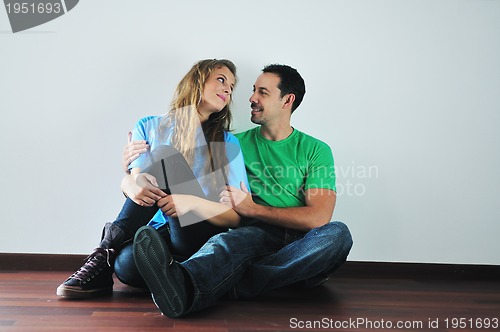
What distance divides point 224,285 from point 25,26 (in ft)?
5.75

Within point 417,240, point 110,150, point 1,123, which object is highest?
point 1,123

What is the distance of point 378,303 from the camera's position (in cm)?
255

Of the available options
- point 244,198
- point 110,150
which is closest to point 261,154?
point 244,198

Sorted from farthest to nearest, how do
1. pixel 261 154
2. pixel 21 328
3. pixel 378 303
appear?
pixel 261 154 < pixel 378 303 < pixel 21 328

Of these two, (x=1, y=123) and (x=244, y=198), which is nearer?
(x=244, y=198)

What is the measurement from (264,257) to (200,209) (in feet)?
1.22

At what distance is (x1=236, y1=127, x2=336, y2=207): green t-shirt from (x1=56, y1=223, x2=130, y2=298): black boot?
695 mm

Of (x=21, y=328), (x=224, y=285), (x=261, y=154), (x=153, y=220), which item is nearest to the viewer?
(x=21, y=328)

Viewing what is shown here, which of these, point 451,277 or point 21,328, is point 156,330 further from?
point 451,277

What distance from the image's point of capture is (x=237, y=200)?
263 cm
